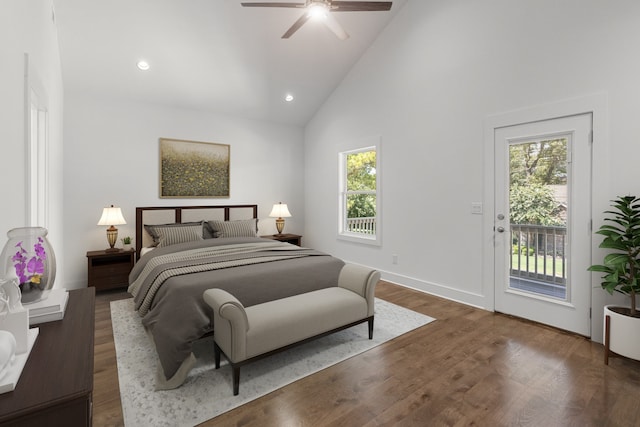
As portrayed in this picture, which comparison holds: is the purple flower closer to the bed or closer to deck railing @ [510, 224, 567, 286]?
the bed

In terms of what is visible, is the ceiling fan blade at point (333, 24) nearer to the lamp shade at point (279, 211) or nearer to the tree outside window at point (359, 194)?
the tree outside window at point (359, 194)

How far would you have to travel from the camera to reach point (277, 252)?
357cm

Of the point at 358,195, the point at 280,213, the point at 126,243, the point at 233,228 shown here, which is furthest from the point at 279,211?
the point at 126,243

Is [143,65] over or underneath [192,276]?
over

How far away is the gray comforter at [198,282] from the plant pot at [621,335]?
2140 millimetres

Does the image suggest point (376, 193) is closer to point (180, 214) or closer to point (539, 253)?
point (539, 253)

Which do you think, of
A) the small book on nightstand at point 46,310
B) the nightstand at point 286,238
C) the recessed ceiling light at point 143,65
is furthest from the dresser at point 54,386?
the nightstand at point 286,238

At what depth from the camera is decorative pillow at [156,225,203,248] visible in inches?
165

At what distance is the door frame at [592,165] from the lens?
262 centimetres

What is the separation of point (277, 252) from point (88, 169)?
2899mm

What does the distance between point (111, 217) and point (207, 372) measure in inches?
112

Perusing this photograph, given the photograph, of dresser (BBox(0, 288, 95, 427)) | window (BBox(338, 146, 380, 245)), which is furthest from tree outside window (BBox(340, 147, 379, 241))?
dresser (BBox(0, 288, 95, 427))

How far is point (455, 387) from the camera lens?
2059 mm

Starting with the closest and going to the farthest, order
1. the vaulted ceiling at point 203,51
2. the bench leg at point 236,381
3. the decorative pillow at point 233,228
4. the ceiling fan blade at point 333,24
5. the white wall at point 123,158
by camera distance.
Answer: the bench leg at point 236,381 → the ceiling fan blade at point 333,24 → the vaulted ceiling at point 203,51 → the white wall at point 123,158 → the decorative pillow at point 233,228
